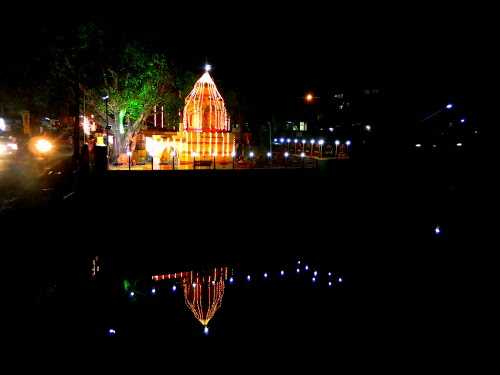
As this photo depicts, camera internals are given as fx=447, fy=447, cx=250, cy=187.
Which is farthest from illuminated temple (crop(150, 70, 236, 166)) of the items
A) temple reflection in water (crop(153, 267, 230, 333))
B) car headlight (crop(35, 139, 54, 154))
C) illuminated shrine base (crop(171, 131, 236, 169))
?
car headlight (crop(35, 139, 54, 154))

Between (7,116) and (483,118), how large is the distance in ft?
170

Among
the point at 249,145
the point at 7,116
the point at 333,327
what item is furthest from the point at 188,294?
the point at 7,116

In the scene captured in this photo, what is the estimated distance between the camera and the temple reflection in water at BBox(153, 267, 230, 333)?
833 cm

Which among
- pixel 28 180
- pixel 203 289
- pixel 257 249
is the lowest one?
pixel 203 289

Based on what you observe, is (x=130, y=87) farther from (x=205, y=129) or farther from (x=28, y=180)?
(x=28, y=180)

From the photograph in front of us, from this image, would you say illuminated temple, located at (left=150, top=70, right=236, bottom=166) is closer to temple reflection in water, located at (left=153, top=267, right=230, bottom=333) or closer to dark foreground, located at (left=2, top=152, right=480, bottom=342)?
dark foreground, located at (left=2, top=152, right=480, bottom=342)

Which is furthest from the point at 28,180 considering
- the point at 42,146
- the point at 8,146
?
the point at 42,146

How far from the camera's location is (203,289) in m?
9.41

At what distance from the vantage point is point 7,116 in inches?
2152

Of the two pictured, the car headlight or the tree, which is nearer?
the tree

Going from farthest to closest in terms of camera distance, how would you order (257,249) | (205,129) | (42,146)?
(42,146) < (205,129) < (257,249)

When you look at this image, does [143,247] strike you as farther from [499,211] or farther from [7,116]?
[7,116]

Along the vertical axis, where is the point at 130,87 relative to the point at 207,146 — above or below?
above

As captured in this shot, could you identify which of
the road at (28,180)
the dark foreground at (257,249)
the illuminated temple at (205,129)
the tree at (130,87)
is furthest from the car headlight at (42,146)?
the dark foreground at (257,249)
